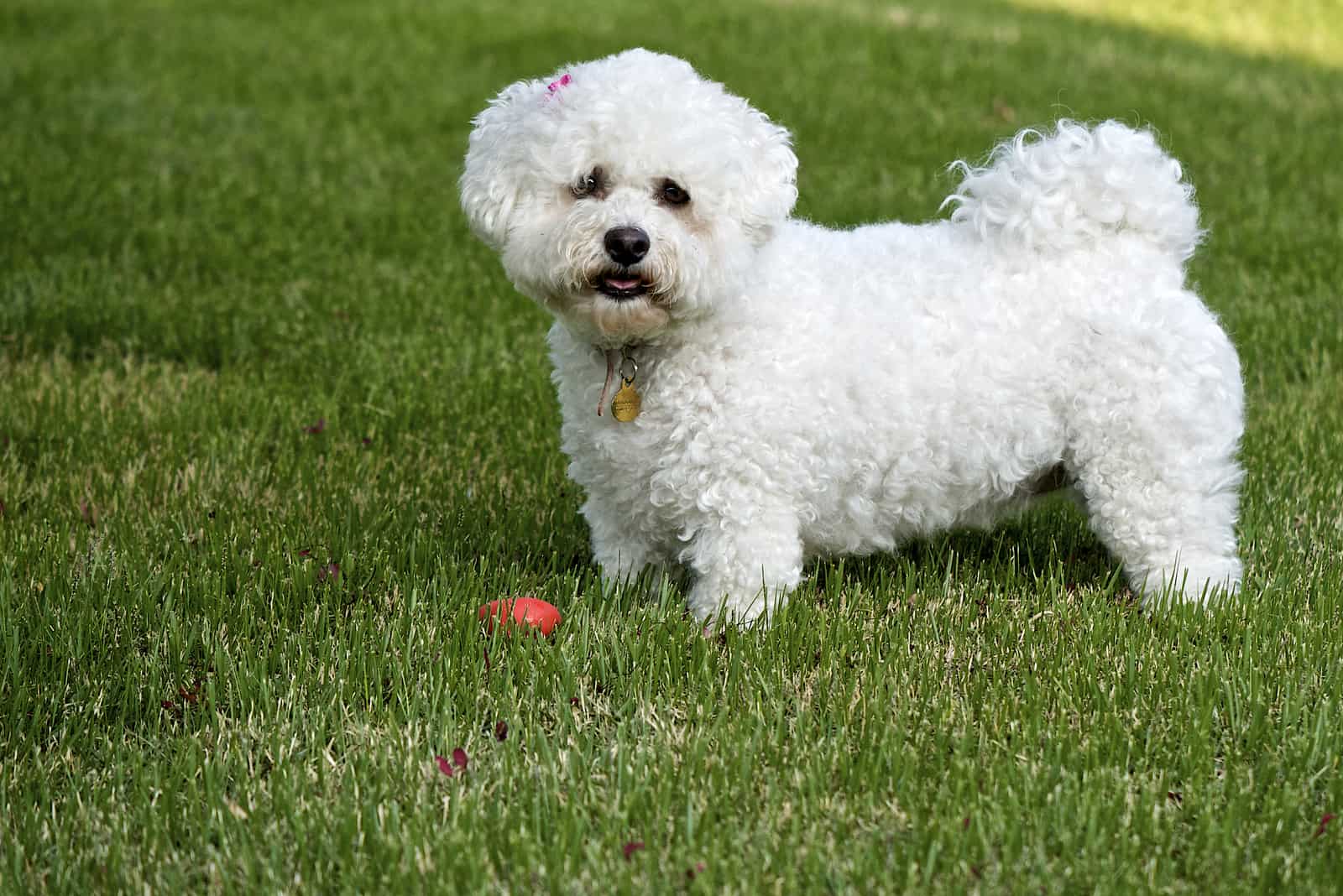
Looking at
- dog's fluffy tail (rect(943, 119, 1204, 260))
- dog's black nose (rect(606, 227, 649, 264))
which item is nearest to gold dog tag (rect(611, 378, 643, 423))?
dog's black nose (rect(606, 227, 649, 264))

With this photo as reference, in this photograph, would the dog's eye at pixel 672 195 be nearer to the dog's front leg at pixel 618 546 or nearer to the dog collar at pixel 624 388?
the dog collar at pixel 624 388

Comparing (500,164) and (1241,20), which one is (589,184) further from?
(1241,20)

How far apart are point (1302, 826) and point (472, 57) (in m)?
11.6

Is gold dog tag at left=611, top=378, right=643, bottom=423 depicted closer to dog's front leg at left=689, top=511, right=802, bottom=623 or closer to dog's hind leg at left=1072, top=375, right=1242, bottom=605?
dog's front leg at left=689, top=511, right=802, bottom=623

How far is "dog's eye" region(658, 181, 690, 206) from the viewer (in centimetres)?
390

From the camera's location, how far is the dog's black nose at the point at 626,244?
3.74 m

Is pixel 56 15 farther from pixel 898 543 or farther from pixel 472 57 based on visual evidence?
pixel 898 543

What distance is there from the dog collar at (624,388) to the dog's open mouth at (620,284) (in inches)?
10.8

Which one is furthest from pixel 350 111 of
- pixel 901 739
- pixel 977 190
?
pixel 901 739

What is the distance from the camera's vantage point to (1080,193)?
4223 millimetres

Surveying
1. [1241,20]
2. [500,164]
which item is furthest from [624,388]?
[1241,20]

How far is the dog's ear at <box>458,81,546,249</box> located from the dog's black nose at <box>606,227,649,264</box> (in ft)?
1.16

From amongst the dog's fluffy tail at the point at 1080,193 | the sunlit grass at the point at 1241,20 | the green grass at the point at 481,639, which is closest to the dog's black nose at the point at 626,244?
the green grass at the point at 481,639

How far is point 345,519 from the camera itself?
15.9 feet
